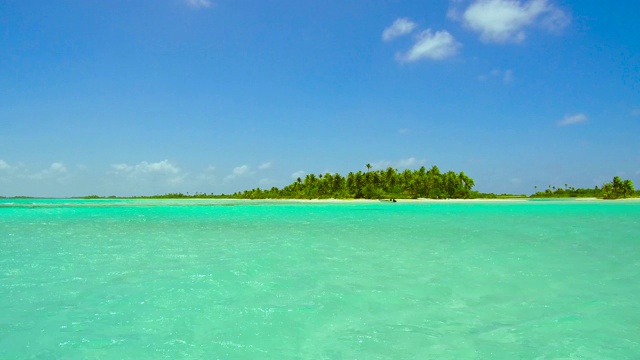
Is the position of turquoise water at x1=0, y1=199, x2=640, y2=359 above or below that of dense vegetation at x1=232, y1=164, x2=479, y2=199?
below

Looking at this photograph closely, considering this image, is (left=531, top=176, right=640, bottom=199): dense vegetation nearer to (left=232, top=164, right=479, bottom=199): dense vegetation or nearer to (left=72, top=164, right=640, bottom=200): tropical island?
(left=72, top=164, right=640, bottom=200): tropical island

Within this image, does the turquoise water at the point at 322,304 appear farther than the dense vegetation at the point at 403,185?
No

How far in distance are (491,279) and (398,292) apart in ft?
8.96

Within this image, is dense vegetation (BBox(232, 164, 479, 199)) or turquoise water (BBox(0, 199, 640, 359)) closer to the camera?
turquoise water (BBox(0, 199, 640, 359))

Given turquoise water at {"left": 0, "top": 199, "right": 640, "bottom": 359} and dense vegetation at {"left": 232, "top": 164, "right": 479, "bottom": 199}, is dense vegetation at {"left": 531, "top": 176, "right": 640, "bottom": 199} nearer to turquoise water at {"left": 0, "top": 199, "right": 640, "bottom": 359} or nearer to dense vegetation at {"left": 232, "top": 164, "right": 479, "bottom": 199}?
dense vegetation at {"left": 232, "top": 164, "right": 479, "bottom": 199}

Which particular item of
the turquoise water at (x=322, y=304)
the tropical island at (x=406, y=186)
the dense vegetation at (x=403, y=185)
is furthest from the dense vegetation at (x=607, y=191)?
the turquoise water at (x=322, y=304)

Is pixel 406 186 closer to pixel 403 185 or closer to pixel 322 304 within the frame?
pixel 403 185

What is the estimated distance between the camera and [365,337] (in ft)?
19.8

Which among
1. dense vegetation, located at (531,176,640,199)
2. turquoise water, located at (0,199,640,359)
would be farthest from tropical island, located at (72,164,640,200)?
turquoise water, located at (0,199,640,359)

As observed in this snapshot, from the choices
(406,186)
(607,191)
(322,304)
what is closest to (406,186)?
(406,186)

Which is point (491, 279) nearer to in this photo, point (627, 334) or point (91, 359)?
point (627, 334)

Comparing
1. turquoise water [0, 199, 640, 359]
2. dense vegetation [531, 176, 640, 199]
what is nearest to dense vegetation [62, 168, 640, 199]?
dense vegetation [531, 176, 640, 199]

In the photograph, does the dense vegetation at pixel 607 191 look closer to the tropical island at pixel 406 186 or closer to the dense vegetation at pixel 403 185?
the tropical island at pixel 406 186

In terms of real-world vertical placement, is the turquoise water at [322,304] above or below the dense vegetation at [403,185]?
below
